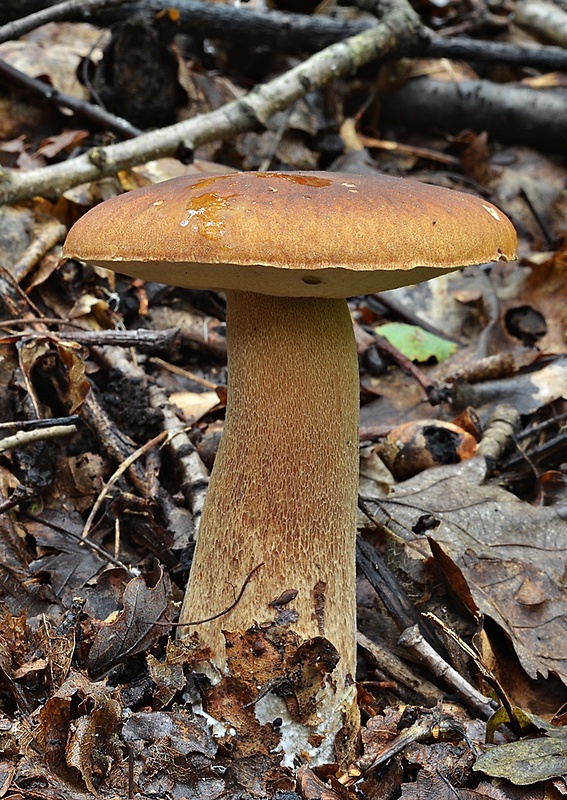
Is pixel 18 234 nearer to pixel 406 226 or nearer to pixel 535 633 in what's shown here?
pixel 406 226

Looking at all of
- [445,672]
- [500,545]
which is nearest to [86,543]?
[445,672]

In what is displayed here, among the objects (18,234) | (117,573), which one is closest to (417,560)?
(117,573)

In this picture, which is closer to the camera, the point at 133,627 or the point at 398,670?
the point at 133,627

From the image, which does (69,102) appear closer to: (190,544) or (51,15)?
(51,15)

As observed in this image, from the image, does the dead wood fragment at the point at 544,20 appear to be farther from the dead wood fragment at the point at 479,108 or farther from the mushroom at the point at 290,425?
the mushroom at the point at 290,425

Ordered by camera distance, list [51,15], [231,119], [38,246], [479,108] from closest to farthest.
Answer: [38,246], [51,15], [231,119], [479,108]

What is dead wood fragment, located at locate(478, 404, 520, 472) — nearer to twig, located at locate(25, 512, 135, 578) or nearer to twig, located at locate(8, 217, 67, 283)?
twig, located at locate(25, 512, 135, 578)

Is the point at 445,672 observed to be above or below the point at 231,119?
below
